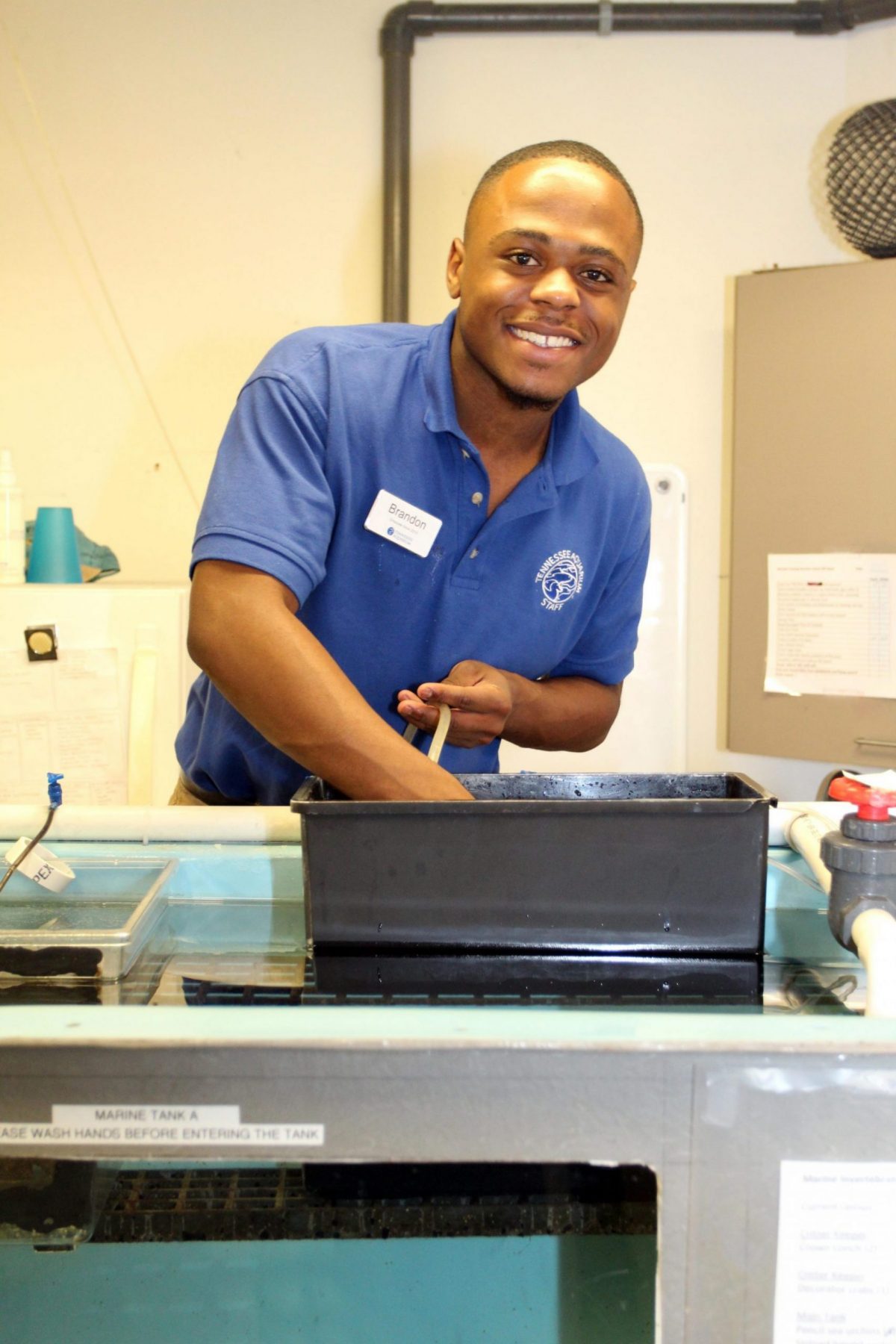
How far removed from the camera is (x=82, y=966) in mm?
762

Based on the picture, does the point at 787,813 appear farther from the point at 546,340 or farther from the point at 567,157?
the point at 567,157

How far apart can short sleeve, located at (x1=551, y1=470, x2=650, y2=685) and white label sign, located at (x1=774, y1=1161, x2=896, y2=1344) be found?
1084 mm

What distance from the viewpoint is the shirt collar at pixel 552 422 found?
139 cm

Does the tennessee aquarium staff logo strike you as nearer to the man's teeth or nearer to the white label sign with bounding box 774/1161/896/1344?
the man's teeth

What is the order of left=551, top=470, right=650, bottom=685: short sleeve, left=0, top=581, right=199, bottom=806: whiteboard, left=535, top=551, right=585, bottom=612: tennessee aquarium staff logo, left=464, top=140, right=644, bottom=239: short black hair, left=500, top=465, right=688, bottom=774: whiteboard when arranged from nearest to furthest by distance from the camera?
1. left=464, top=140, right=644, bottom=239: short black hair
2. left=535, top=551, right=585, bottom=612: tennessee aquarium staff logo
3. left=551, top=470, right=650, bottom=685: short sleeve
4. left=0, top=581, right=199, bottom=806: whiteboard
5. left=500, top=465, right=688, bottom=774: whiteboard

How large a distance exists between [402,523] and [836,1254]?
0.96 meters

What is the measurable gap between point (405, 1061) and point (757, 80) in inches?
107

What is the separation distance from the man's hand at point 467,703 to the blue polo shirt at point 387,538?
0.32ft

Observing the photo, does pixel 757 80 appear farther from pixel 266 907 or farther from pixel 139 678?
pixel 266 907

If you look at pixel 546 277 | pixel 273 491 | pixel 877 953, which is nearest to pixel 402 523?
pixel 273 491

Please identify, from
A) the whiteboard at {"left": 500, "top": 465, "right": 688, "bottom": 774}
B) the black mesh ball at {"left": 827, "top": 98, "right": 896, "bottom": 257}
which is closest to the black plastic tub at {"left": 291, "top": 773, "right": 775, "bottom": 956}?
the whiteboard at {"left": 500, "top": 465, "right": 688, "bottom": 774}

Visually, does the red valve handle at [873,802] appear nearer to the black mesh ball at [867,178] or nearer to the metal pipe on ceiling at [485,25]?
the black mesh ball at [867,178]

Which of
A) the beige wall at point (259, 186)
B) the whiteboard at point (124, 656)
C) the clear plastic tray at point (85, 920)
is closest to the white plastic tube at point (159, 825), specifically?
the clear plastic tray at point (85, 920)

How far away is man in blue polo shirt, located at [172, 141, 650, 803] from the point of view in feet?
3.93
